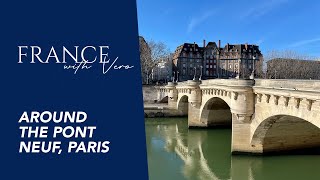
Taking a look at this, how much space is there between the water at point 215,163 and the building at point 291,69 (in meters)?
34.1

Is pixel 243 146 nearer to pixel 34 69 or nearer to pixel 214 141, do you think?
pixel 214 141

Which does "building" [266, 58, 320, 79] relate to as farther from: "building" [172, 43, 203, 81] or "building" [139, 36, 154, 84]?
"building" [172, 43, 203, 81]

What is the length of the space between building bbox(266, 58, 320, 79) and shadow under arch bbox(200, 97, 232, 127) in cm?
2758

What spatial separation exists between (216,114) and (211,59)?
62.5m

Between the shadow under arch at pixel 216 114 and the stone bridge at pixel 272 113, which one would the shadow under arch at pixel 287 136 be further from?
the shadow under arch at pixel 216 114

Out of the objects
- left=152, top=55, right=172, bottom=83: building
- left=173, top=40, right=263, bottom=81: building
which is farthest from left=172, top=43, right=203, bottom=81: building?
left=152, top=55, right=172, bottom=83: building

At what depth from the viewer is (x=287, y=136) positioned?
20609 millimetres

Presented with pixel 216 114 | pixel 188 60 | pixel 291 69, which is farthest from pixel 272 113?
pixel 188 60

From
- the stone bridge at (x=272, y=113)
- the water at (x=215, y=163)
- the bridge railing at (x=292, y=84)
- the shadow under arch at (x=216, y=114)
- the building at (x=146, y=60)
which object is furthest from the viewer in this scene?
the building at (x=146, y=60)

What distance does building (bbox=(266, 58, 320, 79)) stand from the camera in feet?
190

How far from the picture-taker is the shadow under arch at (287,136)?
65.2 feet

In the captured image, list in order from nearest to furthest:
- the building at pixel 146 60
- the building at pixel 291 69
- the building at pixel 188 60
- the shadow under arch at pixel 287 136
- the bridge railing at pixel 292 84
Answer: the bridge railing at pixel 292 84 → the shadow under arch at pixel 287 136 → the building at pixel 291 69 → the building at pixel 146 60 → the building at pixel 188 60

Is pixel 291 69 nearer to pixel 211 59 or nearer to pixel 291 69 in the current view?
pixel 291 69

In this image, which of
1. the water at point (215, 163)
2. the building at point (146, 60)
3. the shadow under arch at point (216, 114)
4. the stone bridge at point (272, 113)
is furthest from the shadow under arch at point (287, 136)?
the building at point (146, 60)
